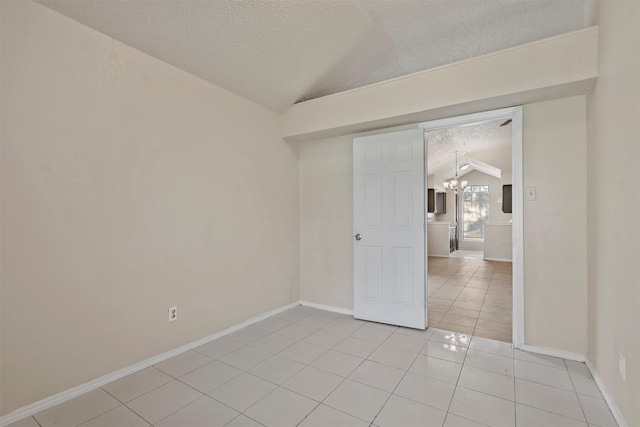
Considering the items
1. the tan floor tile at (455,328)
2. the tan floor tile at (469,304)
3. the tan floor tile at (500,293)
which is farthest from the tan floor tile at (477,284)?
the tan floor tile at (455,328)

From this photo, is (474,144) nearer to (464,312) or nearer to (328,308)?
(464,312)

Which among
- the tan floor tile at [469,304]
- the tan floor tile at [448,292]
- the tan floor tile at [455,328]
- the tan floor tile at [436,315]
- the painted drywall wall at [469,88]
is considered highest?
the painted drywall wall at [469,88]

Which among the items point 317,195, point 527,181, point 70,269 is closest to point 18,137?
point 70,269

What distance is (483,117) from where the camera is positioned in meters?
2.80

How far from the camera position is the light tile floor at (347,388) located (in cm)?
175

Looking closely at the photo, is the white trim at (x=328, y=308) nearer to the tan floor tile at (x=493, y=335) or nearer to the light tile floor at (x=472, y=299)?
the light tile floor at (x=472, y=299)

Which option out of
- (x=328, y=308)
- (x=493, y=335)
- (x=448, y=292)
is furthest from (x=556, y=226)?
(x=328, y=308)

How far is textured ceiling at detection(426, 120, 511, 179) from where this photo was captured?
5.35m

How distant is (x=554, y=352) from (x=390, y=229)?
67.9 inches

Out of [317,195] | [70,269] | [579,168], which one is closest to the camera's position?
[70,269]

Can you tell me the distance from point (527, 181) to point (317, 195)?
222 centimetres

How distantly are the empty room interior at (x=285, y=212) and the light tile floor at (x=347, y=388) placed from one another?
18mm

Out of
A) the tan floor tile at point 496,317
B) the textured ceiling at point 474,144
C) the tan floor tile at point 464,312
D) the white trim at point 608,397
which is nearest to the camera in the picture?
the white trim at point 608,397

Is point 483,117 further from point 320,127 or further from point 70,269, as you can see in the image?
point 70,269
